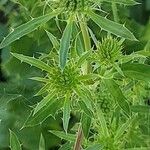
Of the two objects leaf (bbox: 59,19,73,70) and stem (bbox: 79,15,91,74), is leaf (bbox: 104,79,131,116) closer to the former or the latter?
stem (bbox: 79,15,91,74)

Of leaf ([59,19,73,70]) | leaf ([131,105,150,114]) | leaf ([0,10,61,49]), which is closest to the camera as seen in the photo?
leaf ([59,19,73,70])

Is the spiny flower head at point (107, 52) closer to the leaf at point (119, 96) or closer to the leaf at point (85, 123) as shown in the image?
the leaf at point (119, 96)

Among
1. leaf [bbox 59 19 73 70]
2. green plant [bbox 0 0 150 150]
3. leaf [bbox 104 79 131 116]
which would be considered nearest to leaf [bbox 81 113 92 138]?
green plant [bbox 0 0 150 150]

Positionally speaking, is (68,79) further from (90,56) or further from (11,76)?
(11,76)

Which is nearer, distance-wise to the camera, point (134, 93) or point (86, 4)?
point (86, 4)

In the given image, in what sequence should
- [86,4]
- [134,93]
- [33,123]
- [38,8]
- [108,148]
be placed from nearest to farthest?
[86,4]
[33,123]
[108,148]
[134,93]
[38,8]

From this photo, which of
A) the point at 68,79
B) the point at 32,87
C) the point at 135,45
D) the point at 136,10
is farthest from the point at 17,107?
the point at 68,79

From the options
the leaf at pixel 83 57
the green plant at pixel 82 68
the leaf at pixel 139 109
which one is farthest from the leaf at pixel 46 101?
the leaf at pixel 139 109

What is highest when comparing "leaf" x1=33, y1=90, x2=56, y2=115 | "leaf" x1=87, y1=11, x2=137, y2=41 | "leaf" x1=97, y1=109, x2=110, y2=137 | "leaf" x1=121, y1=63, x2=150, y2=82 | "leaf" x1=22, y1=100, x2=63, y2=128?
"leaf" x1=87, y1=11, x2=137, y2=41

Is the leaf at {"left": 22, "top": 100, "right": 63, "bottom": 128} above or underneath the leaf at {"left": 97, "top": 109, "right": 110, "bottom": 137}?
above

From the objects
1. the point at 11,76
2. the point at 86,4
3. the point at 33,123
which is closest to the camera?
the point at 86,4
